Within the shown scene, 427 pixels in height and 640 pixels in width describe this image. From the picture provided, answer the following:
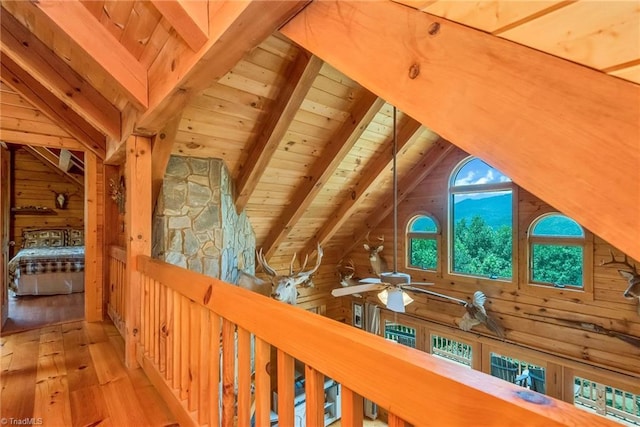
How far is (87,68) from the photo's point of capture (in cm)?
217

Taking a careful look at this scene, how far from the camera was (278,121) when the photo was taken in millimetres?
3018

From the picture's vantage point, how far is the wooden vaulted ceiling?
0.49 metres

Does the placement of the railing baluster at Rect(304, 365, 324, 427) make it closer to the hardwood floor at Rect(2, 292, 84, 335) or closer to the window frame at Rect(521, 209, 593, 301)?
the hardwood floor at Rect(2, 292, 84, 335)

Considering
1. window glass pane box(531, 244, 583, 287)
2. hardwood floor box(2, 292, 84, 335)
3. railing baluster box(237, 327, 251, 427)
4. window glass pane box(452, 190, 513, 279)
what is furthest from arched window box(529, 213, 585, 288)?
hardwood floor box(2, 292, 84, 335)

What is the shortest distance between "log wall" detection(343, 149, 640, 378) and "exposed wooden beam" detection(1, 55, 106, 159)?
14.9 ft

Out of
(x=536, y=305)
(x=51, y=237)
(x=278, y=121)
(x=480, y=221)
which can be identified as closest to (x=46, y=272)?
(x=51, y=237)

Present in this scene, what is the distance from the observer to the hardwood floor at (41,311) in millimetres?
3238

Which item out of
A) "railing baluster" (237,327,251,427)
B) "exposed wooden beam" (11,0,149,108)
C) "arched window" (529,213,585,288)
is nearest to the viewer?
"railing baluster" (237,327,251,427)

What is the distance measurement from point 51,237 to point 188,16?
7.50 metres

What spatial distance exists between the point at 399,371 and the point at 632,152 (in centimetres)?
54

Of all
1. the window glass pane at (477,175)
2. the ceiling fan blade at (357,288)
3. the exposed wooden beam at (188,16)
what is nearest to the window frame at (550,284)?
the window glass pane at (477,175)

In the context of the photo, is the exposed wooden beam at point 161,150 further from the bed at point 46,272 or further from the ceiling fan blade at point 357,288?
the bed at point 46,272

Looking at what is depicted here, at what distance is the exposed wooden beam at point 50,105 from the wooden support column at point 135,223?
138cm

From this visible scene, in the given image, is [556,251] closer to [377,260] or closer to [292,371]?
[377,260]
